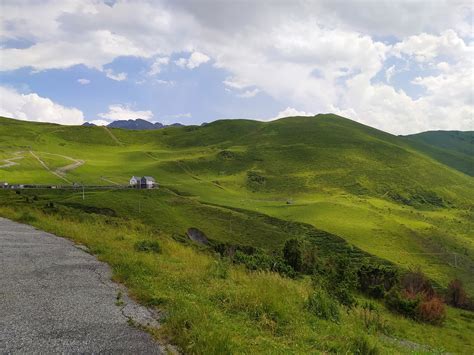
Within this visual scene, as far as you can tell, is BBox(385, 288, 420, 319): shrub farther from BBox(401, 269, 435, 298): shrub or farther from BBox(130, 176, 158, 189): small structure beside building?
BBox(130, 176, 158, 189): small structure beside building

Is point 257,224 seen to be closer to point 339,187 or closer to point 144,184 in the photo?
point 144,184

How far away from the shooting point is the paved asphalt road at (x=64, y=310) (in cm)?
759

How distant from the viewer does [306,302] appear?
13352 millimetres

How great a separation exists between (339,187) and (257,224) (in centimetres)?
7130

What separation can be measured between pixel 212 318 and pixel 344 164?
176828 mm

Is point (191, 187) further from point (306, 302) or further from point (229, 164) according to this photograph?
point (306, 302)

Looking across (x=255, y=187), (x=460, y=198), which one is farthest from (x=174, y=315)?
(x=460, y=198)

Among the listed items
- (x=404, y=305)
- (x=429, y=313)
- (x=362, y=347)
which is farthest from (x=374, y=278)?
(x=362, y=347)

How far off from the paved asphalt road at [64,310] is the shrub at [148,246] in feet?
11.2

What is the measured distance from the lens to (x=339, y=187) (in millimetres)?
153125

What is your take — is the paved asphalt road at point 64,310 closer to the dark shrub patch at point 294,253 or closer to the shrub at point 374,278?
the shrub at point 374,278

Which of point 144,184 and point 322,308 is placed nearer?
point 322,308

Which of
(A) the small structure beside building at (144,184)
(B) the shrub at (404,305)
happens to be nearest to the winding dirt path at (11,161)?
(A) the small structure beside building at (144,184)

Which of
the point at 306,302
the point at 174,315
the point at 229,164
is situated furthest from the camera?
the point at 229,164
